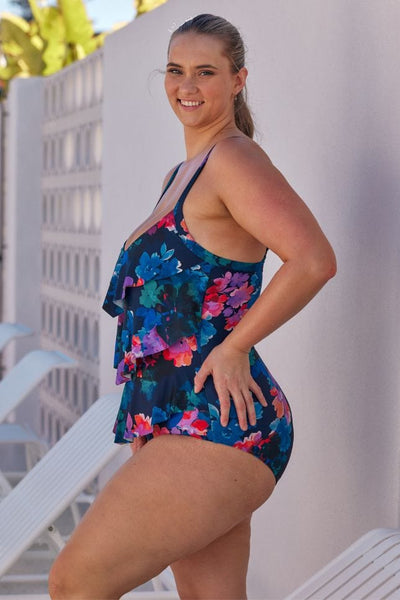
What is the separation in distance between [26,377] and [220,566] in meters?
3.38

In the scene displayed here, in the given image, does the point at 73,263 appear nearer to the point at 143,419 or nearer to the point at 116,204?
the point at 116,204

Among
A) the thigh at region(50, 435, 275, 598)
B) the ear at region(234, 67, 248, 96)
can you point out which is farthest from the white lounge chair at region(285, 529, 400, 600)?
the ear at region(234, 67, 248, 96)

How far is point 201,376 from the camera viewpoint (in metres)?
2.30

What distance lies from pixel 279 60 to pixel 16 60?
58.6ft

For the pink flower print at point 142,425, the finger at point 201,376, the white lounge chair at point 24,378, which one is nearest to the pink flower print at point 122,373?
the pink flower print at point 142,425

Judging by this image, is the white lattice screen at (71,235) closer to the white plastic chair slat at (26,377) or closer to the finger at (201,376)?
the white plastic chair slat at (26,377)

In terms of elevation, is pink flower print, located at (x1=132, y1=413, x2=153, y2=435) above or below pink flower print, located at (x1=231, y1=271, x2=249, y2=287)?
below

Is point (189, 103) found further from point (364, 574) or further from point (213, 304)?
point (364, 574)

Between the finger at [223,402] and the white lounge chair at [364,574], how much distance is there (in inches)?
16.8

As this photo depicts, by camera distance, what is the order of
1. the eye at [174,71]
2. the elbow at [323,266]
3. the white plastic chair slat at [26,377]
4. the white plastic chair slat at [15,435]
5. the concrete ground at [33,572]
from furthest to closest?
the white plastic chair slat at [15,435]
the white plastic chair slat at [26,377]
the concrete ground at [33,572]
the eye at [174,71]
the elbow at [323,266]

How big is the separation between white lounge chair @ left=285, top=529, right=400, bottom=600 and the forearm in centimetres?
51

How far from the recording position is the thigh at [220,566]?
8.35 feet

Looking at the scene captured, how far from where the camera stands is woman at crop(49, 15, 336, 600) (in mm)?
2232

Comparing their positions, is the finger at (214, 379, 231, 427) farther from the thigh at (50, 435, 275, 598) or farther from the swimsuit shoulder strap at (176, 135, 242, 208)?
the swimsuit shoulder strap at (176, 135, 242, 208)
